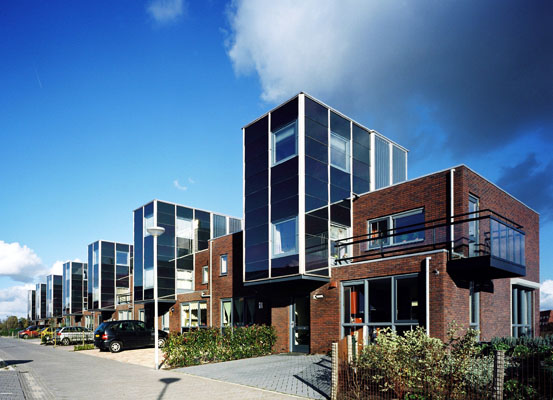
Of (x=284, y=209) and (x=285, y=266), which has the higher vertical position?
(x=284, y=209)

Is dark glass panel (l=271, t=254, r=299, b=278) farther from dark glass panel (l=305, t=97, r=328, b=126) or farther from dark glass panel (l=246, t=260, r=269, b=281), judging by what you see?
dark glass panel (l=305, t=97, r=328, b=126)

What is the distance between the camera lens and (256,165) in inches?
727

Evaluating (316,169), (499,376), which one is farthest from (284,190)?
(499,376)

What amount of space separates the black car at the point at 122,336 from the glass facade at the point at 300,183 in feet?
27.6

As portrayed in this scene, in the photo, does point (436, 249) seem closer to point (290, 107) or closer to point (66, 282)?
point (290, 107)

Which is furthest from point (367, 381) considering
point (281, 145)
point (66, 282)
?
point (66, 282)

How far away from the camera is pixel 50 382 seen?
12555 millimetres

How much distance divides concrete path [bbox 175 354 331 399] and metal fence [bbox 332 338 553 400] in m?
0.79

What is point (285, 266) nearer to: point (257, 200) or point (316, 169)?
point (257, 200)

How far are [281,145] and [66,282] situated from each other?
4357 cm

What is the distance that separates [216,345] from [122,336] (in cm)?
894

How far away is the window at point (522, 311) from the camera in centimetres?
1681

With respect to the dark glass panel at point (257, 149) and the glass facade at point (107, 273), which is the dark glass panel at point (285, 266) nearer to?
the dark glass panel at point (257, 149)

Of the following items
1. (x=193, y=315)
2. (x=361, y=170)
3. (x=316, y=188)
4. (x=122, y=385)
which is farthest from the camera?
(x=193, y=315)
